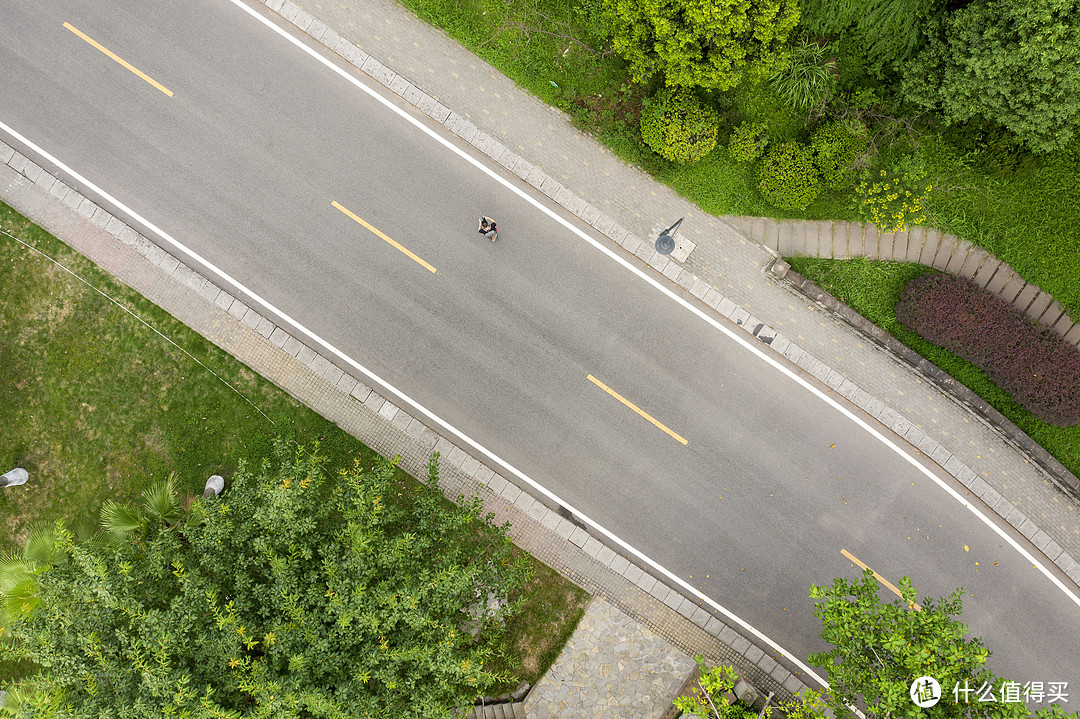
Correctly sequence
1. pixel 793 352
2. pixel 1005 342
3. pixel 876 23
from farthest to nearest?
pixel 793 352
pixel 1005 342
pixel 876 23

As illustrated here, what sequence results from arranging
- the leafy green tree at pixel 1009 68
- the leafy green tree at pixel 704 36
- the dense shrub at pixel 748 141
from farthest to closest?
the dense shrub at pixel 748 141, the leafy green tree at pixel 704 36, the leafy green tree at pixel 1009 68

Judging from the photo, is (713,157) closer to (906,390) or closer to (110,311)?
(906,390)

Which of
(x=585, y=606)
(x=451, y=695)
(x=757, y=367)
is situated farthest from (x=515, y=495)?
(x=757, y=367)

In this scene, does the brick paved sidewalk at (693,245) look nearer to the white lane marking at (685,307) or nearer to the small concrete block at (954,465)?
the small concrete block at (954,465)

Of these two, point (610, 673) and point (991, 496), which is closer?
point (610, 673)

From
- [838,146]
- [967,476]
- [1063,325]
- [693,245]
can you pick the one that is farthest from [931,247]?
[693,245]

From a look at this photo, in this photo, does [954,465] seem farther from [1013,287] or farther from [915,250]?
[915,250]

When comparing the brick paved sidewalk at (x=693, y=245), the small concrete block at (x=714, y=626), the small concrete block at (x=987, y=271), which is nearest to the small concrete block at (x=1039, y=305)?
the small concrete block at (x=987, y=271)
